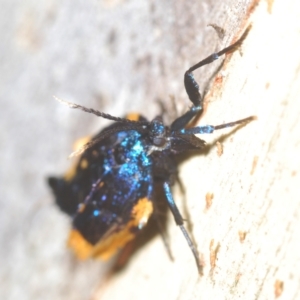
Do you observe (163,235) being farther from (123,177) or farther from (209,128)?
(209,128)

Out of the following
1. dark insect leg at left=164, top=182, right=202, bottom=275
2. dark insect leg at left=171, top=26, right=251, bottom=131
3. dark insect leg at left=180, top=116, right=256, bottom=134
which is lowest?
dark insect leg at left=164, top=182, right=202, bottom=275

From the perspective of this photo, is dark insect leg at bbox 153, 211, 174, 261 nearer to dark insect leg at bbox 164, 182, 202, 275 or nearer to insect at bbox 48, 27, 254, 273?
insect at bbox 48, 27, 254, 273

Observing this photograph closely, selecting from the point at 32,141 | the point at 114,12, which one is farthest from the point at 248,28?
the point at 32,141

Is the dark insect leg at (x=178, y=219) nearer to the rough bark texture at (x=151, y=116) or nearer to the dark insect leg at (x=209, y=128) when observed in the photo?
the rough bark texture at (x=151, y=116)

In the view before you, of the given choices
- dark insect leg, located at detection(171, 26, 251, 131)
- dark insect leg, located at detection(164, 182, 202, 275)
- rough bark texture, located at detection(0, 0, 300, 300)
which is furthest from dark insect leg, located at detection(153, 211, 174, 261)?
dark insect leg, located at detection(171, 26, 251, 131)

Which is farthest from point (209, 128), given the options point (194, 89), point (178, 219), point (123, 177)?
point (123, 177)
